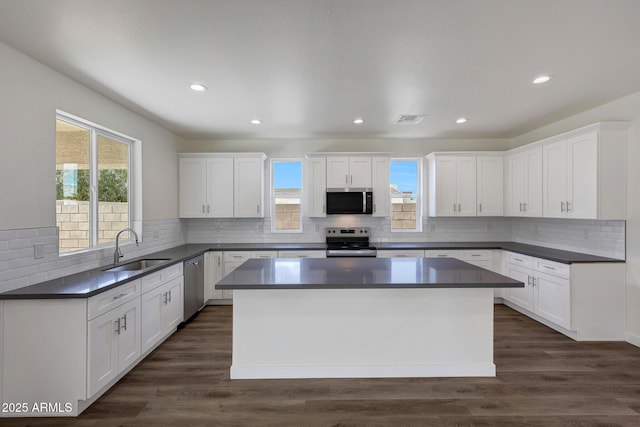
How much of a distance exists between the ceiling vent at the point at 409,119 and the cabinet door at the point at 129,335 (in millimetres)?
3687

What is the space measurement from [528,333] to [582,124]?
108 inches

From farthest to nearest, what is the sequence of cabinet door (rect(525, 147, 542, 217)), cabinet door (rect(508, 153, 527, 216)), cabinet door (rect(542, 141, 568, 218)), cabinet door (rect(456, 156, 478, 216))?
cabinet door (rect(456, 156, 478, 216)) < cabinet door (rect(508, 153, 527, 216)) < cabinet door (rect(525, 147, 542, 217)) < cabinet door (rect(542, 141, 568, 218))

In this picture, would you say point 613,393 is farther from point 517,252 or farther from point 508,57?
point 508,57

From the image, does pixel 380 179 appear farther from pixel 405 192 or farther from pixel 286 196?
pixel 286 196

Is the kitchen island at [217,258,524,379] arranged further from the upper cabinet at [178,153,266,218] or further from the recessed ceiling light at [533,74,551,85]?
the upper cabinet at [178,153,266,218]

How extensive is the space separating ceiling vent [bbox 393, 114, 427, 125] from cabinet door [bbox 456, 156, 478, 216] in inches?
52.5

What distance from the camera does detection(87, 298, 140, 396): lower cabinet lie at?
7.23ft

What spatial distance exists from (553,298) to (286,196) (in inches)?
161

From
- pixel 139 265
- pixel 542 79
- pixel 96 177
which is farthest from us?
pixel 139 265

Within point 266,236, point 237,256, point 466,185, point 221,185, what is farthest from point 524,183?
point 221,185

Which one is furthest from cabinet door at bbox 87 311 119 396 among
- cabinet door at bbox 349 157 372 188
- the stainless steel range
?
cabinet door at bbox 349 157 372 188

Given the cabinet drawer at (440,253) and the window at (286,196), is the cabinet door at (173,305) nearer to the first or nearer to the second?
the window at (286,196)

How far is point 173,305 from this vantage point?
11.6ft

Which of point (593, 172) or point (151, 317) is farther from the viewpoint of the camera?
point (593, 172)
